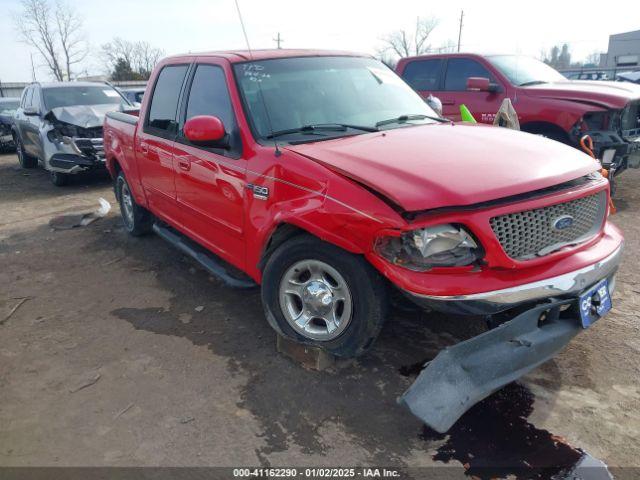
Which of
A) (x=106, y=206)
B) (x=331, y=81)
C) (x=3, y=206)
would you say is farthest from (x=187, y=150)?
(x=3, y=206)

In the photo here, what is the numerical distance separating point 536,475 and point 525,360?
519 mm

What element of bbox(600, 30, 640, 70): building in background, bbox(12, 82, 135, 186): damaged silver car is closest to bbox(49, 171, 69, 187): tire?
bbox(12, 82, 135, 186): damaged silver car

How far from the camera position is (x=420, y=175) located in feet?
8.54

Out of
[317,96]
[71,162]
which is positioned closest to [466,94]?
[317,96]

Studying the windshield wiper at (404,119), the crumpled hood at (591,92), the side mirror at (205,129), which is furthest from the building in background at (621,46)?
the side mirror at (205,129)

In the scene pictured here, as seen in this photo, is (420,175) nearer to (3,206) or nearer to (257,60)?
(257,60)

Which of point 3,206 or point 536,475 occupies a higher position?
point 536,475

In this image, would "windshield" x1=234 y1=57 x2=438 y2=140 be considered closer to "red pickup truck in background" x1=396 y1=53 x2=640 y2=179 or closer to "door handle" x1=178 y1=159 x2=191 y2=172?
"door handle" x1=178 y1=159 x2=191 y2=172

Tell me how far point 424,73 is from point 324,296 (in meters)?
6.67

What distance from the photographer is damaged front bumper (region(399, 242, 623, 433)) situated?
2.42 m

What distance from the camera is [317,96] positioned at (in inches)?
144

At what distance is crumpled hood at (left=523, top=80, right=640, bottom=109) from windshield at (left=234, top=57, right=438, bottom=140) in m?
3.46

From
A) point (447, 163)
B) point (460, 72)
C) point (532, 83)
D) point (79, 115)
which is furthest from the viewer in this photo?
point (79, 115)

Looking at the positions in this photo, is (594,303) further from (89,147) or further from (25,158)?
(25,158)
